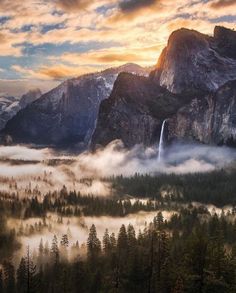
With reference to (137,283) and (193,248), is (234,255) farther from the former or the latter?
(137,283)

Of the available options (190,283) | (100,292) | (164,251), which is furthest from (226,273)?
(100,292)

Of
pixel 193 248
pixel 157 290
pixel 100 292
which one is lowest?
pixel 100 292

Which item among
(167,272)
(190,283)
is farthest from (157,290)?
(190,283)

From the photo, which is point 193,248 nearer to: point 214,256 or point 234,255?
point 214,256

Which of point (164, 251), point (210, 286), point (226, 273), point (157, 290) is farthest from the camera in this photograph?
point (164, 251)

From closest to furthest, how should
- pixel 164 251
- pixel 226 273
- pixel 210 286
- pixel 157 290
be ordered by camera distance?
1. pixel 210 286
2. pixel 226 273
3. pixel 157 290
4. pixel 164 251

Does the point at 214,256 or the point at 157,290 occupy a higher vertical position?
the point at 214,256

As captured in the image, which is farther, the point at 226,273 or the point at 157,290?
the point at 157,290

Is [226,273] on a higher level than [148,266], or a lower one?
higher

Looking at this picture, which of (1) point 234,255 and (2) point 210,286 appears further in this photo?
(1) point 234,255
